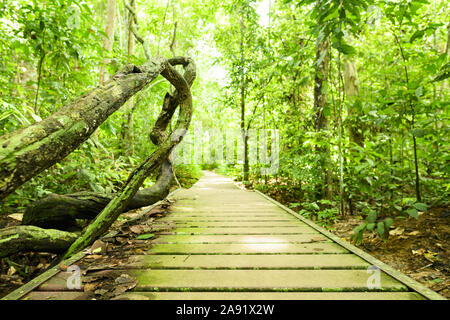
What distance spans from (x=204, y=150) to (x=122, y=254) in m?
27.9

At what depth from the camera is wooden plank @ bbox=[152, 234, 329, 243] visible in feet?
7.46

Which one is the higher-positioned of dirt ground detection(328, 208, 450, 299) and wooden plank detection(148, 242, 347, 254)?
wooden plank detection(148, 242, 347, 254)

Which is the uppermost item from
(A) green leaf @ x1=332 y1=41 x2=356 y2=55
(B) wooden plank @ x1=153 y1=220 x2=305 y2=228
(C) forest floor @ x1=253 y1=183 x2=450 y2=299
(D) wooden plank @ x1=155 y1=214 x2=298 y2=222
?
(A) green leaf @ x1=332 y1=41 x2=356 y2=55

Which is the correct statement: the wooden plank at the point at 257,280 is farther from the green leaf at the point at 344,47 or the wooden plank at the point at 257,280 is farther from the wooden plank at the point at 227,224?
the green leaf at the point at 344,47

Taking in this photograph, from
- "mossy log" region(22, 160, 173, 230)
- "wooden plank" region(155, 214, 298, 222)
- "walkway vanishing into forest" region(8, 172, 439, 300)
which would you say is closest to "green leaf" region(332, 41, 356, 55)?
"walkway vanishing into forest" region(8, 172, 439, 300)

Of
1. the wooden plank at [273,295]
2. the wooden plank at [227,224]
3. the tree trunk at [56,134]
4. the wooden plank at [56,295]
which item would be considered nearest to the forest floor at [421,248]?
the wooden plank at [227,224]

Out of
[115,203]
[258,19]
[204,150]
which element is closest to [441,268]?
[115,203]

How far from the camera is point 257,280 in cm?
147

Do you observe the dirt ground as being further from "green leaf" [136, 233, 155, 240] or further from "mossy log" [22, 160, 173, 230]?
"mossy log" [22, 160, 173, 230]

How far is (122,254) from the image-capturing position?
1.89 m

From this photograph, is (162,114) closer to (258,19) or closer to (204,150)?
(258,19)

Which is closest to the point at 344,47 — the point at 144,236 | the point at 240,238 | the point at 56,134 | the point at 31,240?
the point at 240,238

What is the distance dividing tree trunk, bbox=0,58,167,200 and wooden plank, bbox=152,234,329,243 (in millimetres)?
1248

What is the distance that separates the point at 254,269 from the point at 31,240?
1600mm
